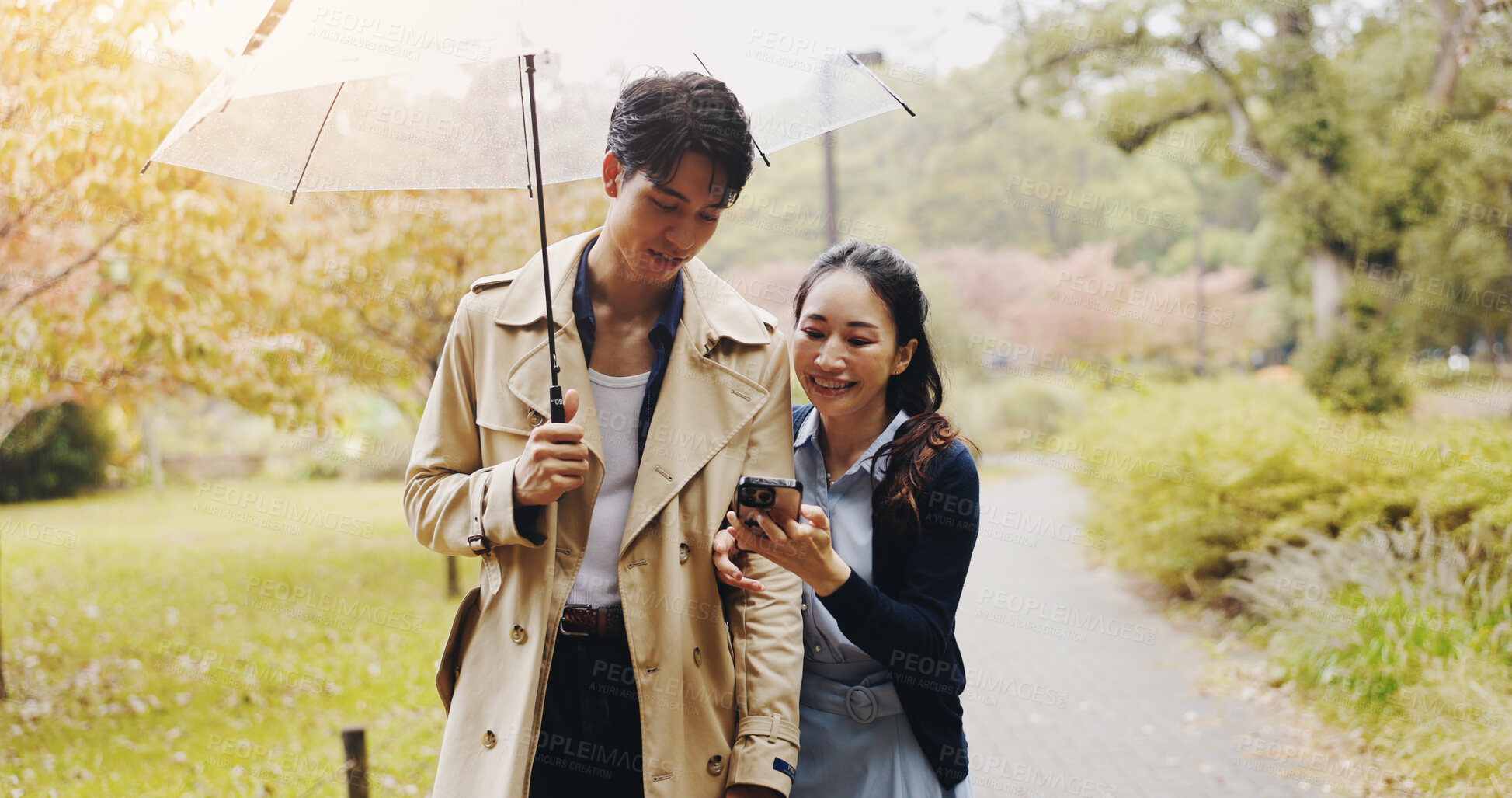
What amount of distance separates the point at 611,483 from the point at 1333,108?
12.5 m

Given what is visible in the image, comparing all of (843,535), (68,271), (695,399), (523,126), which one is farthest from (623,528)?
(68,271)

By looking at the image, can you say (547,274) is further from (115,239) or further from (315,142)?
(115,239)

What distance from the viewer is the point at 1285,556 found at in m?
7.05

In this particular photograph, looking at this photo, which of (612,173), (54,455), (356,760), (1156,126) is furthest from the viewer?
(54,455)

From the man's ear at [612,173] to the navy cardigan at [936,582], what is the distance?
34.6 inches

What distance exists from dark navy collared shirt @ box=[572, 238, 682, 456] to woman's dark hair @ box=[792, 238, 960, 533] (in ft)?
1.23

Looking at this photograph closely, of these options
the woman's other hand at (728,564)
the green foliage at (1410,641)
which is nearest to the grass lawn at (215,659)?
the woman's other hand at (728,564)

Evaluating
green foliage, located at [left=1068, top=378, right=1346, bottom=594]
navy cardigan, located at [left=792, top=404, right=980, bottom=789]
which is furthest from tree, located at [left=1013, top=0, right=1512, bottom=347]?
navy cardigan, located at [left=792, top=404, right=980, bottom=789]

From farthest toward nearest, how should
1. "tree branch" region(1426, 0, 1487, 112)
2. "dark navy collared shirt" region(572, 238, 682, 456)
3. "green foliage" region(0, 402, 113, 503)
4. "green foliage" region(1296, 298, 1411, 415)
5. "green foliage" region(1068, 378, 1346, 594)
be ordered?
"green foliage" region(0, 402, 113, 503) < "green foliage" region(1296, 298, 1411, 415) < "tree branch" region(1426, 0, 1487, 112) < "green foliage" region(1068, 378, 1346, 594) < "dark navy collared shirt" region(572, 238, 682, 456)

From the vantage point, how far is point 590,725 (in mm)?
2004

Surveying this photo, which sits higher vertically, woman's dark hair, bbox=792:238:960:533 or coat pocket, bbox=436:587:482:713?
woman's dark hair, bbox=792:238:960:533

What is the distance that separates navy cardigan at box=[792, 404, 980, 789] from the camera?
2.11 meters

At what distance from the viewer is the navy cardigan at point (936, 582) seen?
211 cm

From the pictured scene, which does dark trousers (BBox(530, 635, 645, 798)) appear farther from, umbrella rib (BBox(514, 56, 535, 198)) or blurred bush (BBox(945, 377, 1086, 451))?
blurred bush (BBox(945, 377, 1086, 451))
